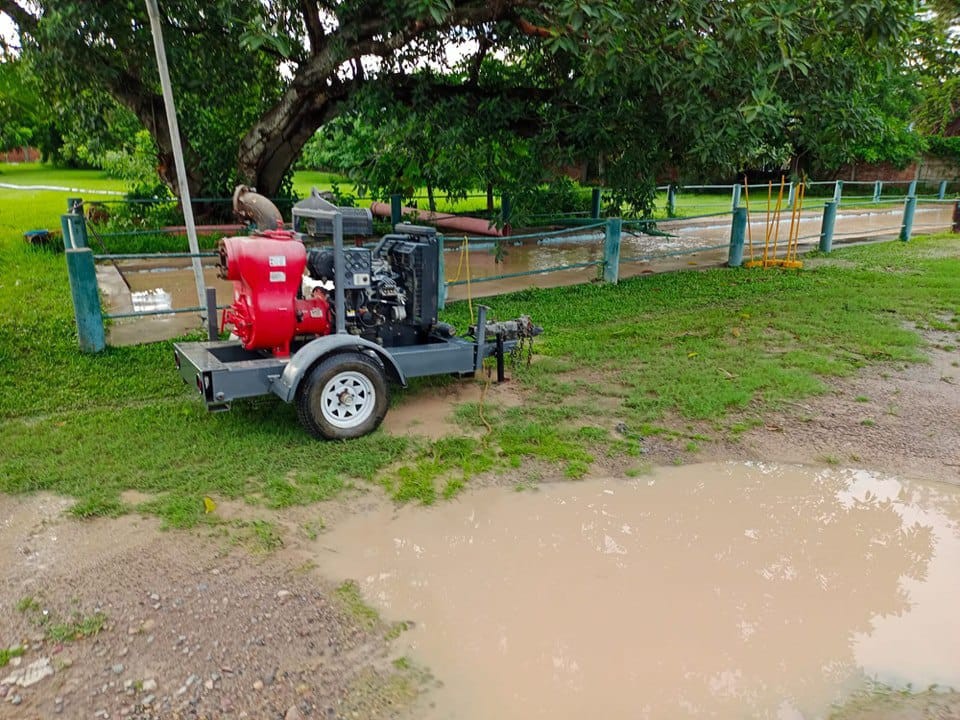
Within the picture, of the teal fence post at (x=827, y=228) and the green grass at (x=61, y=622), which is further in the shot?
the teal fence post at (x=827, y=228)

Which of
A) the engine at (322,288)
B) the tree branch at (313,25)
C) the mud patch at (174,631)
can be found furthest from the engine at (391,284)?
the tree branch at (313,25)

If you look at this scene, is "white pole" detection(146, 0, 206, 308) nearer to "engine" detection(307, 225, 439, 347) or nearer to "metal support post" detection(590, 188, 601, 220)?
"engine" detection(307, 225, 439, 347)

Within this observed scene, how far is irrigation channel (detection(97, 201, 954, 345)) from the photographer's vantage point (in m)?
8.61

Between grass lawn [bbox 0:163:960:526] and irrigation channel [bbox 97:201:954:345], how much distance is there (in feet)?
2.12

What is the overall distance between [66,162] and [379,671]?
46.0 meters

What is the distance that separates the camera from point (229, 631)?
3100mm

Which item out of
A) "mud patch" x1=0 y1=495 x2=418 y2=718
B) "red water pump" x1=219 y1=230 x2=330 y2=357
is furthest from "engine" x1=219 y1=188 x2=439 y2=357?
"mud patch" x1=0 y1=495 x2=418 y2=718

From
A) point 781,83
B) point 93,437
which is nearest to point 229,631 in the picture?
point 93,437

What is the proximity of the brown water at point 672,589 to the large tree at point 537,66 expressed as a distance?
12.7ft

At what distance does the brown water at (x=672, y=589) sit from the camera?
292cm

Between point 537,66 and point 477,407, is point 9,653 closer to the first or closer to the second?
point 477,407

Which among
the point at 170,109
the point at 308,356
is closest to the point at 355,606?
the point at 308,356

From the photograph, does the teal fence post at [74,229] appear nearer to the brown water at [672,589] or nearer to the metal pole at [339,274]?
the metal pole at [339,274]

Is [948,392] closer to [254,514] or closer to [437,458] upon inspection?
[437,458]
